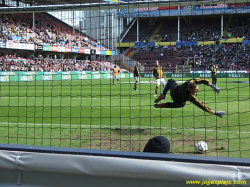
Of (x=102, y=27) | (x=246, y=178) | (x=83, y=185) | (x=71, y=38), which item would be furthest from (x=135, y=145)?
(x=71, y=38)

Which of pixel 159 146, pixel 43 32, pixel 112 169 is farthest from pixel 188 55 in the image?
pixel 43 32

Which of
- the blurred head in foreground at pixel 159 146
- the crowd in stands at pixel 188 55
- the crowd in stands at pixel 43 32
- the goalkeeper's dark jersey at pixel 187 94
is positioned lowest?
the blurred head in foreground at pixel 159 146

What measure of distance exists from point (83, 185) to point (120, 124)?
220 inches

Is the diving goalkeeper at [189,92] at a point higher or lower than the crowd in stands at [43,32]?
lower

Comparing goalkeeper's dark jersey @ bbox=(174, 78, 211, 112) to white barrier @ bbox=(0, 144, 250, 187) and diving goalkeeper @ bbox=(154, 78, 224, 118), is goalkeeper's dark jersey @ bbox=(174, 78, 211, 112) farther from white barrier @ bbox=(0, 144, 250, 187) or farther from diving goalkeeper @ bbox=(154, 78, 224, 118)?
white barrier @ bbox=(0, 144, 250, 187)

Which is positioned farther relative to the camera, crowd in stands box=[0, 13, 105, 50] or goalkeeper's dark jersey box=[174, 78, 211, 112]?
crowd in stands box=[0, 13, 105, 50]

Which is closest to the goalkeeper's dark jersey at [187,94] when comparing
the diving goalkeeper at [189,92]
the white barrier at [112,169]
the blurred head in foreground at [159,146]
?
the diving goalkeeper at [189,92]

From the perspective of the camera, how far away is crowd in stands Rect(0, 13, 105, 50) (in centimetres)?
1038

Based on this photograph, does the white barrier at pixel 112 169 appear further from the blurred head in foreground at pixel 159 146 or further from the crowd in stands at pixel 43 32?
the crowd in stands at pixel 43 32

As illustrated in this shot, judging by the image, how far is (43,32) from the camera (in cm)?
1544

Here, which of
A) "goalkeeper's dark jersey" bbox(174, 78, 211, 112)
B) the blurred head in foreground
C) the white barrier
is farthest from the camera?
"goalkeeper's dark jersey" bbox(174, 78, 211, 112)

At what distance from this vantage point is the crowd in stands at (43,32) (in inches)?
409

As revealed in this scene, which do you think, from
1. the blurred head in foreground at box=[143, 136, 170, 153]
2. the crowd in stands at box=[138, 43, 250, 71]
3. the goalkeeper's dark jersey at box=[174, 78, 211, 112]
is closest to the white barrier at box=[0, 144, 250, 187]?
the blurred head in foreground at box=[143, 136, 170, 153]

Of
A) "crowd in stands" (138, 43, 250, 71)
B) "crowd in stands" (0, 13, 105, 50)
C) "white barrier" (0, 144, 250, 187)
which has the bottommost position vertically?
"white barrier" (0, 144, 250, 187)
